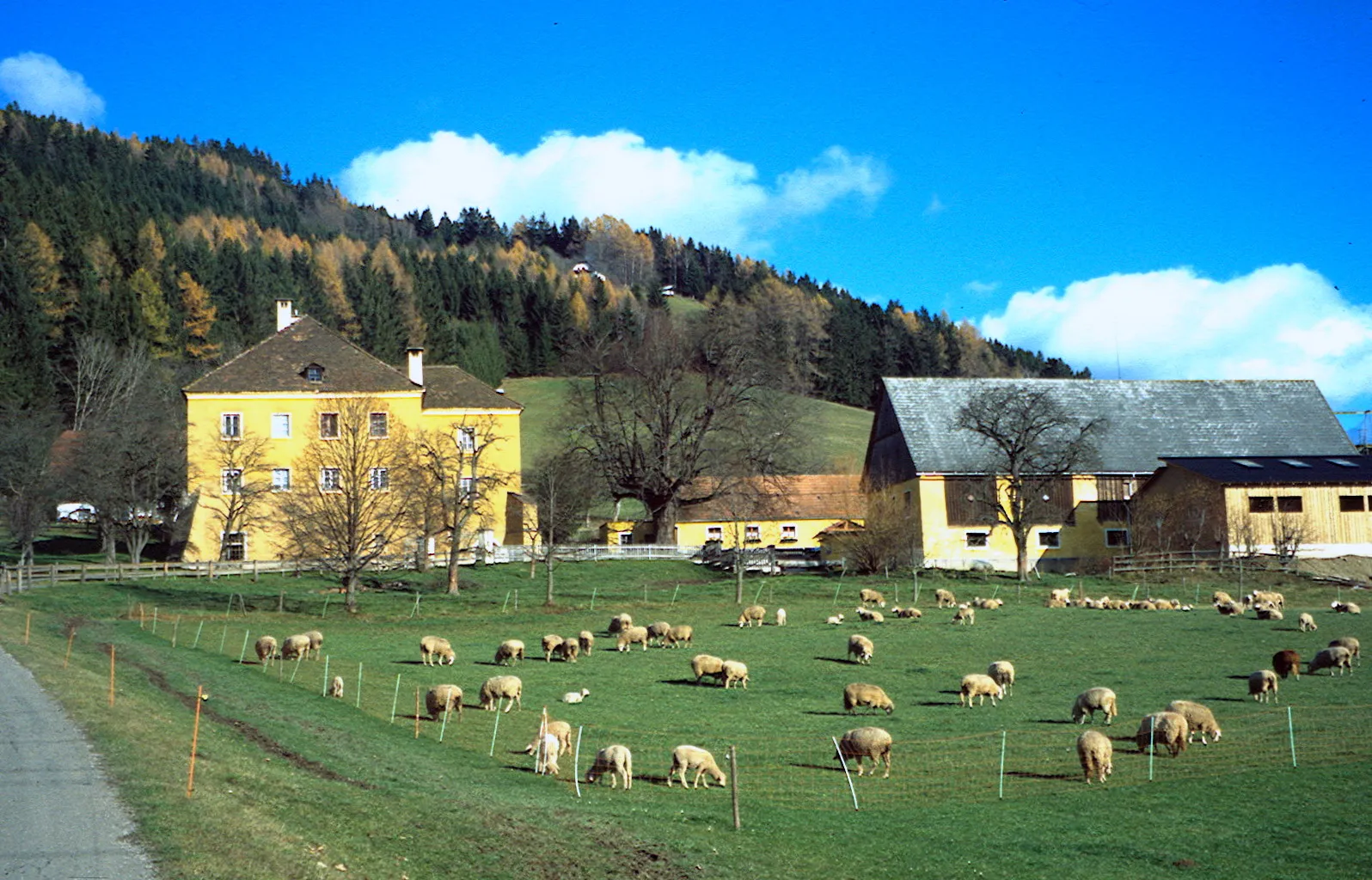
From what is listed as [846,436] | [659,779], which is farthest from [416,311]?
[659,779]

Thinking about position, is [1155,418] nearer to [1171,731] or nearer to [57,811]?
[1171,731]

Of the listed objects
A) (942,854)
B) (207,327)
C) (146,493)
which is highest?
(207,327)

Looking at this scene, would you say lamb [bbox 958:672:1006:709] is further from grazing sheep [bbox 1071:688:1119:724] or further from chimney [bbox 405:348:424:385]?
chimney [bbox 405:348:424:385]

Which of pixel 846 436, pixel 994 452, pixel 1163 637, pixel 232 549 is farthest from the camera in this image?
pixel 846 436

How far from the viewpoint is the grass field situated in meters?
16.2

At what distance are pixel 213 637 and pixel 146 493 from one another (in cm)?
2779

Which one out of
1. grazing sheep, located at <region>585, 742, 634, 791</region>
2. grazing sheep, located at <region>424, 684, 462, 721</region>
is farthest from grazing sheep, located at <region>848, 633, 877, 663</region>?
grazing sheep, located at <region>585, 742, 634, 791</region>

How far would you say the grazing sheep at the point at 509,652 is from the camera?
37.4 meters

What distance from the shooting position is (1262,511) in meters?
68.4

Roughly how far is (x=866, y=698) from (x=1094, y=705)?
510 centimetres

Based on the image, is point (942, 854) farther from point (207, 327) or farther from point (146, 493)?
point (207, 327)

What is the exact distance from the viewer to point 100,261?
11850 centimetres

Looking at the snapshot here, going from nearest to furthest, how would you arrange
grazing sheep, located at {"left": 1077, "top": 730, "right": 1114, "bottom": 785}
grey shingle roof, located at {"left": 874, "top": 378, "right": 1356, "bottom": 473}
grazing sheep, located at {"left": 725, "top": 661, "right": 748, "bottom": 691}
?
grazing sheep, located at {"left": 1077, "top": 730, "right": 1114, "bottom": 785}, grazing sheep, located at {"left": 725, "top": 661, "right": 748, "bottom": 691}, grey shingle roof, located at {"left": 874, "top": 378, "right": 1356, "bottom": 473}

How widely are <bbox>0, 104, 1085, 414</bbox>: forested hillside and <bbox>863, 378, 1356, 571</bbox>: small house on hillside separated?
9.72m
